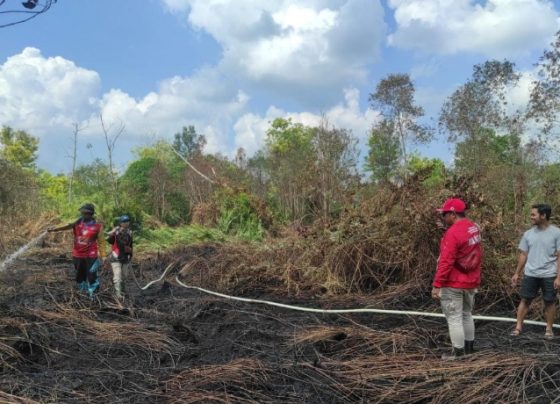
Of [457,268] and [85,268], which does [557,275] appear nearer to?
[457,268]

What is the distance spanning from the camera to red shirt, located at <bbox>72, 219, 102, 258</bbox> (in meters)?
8.55

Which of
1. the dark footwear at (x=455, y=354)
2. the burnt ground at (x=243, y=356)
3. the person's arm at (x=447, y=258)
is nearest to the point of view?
the burnt ground at (x=243, y=356)

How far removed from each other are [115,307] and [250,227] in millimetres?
11108

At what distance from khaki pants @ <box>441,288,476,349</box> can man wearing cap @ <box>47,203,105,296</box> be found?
5.41 meters

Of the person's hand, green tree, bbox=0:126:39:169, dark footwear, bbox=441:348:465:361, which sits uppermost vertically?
green tree, bbox=0:126:39:169

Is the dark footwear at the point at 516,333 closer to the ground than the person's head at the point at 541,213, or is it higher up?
closer to the ground

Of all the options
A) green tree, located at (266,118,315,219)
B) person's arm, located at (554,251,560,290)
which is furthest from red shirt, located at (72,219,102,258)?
green tree, located at (266,118,315,219)

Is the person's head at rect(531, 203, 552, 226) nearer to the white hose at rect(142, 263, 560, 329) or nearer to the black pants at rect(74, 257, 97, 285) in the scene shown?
the white hose at rect(142, 263, 560, 329)

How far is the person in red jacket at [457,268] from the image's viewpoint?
5430mm

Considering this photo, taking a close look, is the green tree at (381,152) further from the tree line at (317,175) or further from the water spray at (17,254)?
the water spray at (17,254)

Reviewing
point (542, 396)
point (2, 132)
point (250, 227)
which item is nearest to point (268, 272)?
point (542, 396)

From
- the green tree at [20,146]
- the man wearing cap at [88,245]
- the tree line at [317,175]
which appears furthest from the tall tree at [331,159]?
the green tree at [20,146]

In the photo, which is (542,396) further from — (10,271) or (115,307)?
(10,271)

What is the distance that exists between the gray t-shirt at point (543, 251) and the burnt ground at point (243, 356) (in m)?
0.76
